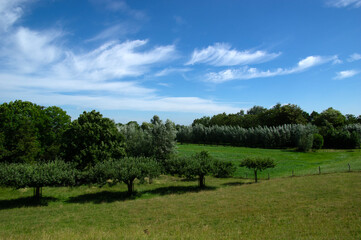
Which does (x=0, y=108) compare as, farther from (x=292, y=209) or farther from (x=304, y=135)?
(x=304, y=135)

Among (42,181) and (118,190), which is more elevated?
(42,181)

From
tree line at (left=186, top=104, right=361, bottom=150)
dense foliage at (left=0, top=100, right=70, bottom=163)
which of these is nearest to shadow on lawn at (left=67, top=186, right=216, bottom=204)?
dense foliage at (left=0, top=100, right=70, bottom=163)

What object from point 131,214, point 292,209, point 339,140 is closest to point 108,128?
point 131,214

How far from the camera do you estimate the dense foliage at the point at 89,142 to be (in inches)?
1395

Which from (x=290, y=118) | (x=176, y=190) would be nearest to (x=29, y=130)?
(x=176, y=190)

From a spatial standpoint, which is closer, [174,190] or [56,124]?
[174,190]

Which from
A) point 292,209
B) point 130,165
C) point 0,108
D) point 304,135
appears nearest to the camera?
point 292,209

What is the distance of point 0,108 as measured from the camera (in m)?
37.2

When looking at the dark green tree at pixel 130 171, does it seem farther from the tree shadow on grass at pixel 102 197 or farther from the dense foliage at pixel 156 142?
the dense foliage at pixel 156 142

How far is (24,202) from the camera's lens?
82.2ft

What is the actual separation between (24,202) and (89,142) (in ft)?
41.9

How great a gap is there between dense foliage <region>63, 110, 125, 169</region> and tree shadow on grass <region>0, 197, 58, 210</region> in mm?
8757

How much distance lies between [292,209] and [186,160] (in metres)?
17.9

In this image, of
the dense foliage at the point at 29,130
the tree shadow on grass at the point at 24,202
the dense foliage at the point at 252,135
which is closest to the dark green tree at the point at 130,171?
the tree shadow on grass at the point at 24,202
